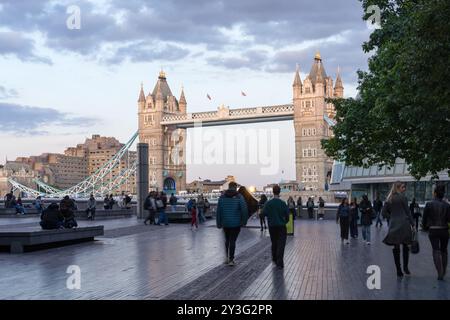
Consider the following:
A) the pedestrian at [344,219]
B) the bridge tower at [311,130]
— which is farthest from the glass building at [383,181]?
the bridge tower at [311,130]

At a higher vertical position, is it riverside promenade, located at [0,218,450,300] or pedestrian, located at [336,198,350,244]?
pedestrian, located at [336,198,350,244]

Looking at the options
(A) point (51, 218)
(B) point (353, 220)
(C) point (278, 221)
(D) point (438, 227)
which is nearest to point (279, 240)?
(C) point (278, 221)

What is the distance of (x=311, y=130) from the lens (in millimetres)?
114438

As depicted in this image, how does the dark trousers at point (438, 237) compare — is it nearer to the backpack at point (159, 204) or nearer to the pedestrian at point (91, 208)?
the backpack at point (159, 204)

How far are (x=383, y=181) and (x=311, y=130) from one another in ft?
193

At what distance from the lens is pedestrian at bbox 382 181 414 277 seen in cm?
1170

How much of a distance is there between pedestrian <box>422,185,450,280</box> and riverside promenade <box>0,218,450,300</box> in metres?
0.37

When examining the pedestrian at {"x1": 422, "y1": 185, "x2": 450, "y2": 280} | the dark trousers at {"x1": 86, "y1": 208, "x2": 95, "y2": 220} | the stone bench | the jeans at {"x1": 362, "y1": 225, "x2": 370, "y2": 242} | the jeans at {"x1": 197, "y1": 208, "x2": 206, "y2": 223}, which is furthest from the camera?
the dark trousers at {"x1": 86, "y1": 208, "x2": 95, "y2": 220}

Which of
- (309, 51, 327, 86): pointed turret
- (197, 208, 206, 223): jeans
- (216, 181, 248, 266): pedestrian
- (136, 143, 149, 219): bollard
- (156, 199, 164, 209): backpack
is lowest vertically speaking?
(197, 208, 206, 223): jeans

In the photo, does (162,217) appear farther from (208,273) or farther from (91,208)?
(208,273)

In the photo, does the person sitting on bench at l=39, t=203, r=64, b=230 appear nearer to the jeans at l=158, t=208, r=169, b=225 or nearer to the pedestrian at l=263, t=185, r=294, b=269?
the pedestrian at l=263, t=185, r=294, b=269

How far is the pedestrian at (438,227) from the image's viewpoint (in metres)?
11.7

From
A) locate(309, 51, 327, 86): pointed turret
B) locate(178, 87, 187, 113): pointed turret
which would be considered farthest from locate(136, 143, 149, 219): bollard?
locate(178, 87, 187, 113): pointed turret
